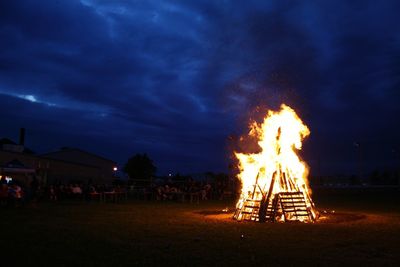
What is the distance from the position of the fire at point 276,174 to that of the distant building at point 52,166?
17.6 m

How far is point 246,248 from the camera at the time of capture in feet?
36.6

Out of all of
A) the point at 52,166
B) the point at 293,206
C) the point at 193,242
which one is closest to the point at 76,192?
the point at 52,166

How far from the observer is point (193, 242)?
12.1 metres

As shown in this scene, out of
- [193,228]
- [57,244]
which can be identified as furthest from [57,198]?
[57,244]

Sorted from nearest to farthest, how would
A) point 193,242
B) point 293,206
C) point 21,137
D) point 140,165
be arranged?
→ point 193,242 < point 293,206 < point 21,137 < point 140,165

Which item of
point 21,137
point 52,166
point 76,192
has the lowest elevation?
point 76,192

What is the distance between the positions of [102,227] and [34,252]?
512 cm

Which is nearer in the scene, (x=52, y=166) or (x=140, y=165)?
(x=52, y=166)

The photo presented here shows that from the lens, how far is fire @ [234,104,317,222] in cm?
1812

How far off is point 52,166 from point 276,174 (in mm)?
28743

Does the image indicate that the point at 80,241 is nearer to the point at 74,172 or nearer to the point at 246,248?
the point at 246,248

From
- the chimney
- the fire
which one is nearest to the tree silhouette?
the chimney

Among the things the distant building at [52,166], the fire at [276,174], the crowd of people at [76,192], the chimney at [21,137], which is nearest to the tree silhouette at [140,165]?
the distant building at [52,166]

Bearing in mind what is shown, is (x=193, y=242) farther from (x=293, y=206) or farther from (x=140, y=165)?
(x=140, y=165)
